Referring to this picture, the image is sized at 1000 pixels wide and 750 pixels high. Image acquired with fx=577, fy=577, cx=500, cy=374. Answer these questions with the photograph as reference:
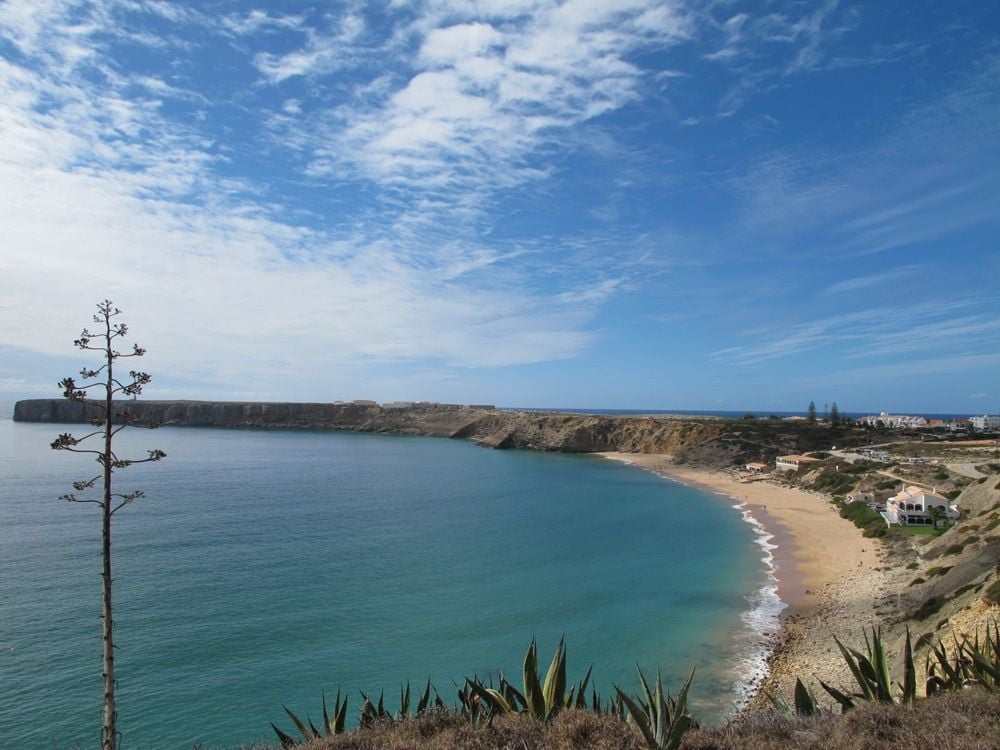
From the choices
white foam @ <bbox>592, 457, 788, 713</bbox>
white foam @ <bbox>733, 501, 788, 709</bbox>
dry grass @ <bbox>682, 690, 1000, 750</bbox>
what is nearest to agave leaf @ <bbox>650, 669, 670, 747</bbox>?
dry grass @ <bbox>682, 690, 1000, 750</bbox>

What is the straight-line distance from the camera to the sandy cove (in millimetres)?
19453

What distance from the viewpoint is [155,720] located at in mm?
16656

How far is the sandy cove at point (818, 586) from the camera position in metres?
19.5

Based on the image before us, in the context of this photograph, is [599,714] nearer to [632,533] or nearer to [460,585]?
A: [460,585]

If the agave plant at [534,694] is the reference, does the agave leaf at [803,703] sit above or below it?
below

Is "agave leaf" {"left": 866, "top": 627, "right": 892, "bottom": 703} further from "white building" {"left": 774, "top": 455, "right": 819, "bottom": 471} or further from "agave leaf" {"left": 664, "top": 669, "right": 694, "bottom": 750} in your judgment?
"white building" {"left": 774, "top": 455, "right": 819, "bottom": 471}

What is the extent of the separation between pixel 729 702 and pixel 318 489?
48239mm

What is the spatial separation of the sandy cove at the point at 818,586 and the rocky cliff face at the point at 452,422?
152 ft

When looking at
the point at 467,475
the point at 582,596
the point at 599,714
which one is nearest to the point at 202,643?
the point at 582,596

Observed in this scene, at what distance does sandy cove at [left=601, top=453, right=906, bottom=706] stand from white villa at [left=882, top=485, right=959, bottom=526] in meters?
2.71

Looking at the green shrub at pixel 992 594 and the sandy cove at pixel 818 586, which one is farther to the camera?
the sandy cove at pixel 818 586

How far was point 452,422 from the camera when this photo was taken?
148 m

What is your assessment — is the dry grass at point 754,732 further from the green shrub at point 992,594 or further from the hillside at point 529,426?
the hillside at point 529,426

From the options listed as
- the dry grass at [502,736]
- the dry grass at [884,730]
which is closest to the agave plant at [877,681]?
the dry grass at [884,730]
